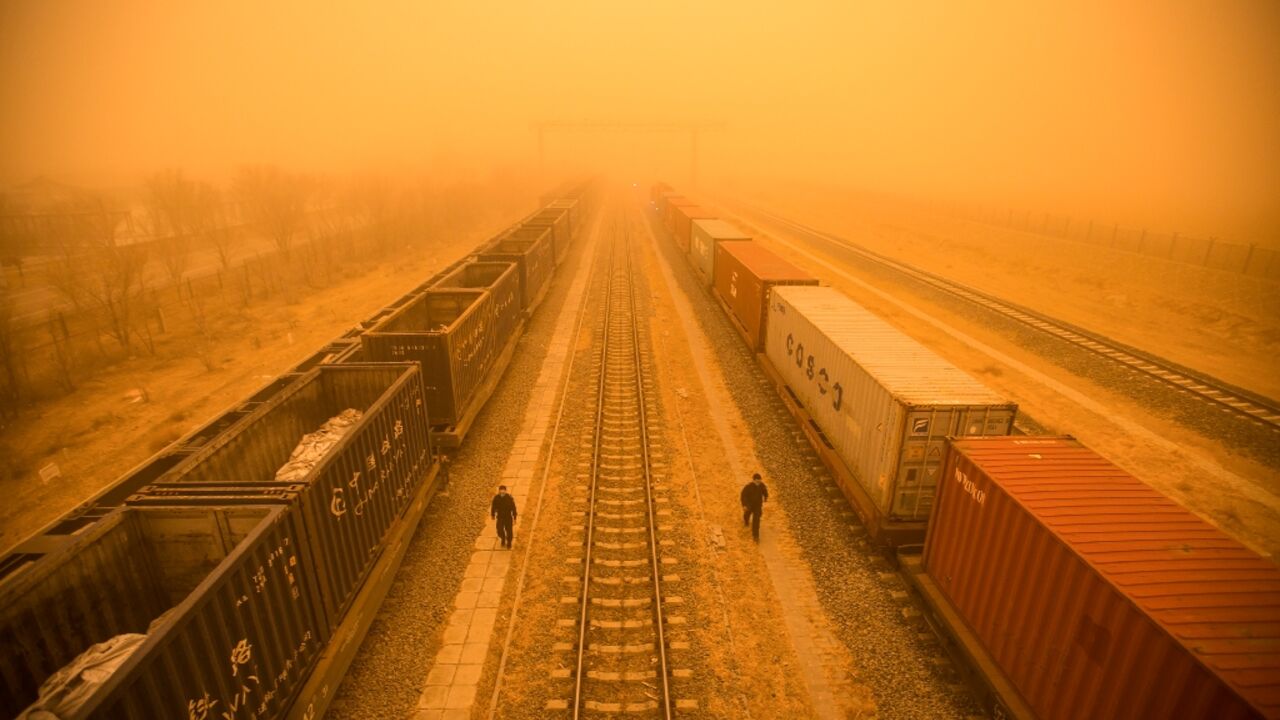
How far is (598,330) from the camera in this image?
1129 inches

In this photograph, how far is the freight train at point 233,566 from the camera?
619cm

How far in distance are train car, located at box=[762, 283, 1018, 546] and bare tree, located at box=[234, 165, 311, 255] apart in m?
43.5

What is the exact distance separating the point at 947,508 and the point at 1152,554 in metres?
3.21

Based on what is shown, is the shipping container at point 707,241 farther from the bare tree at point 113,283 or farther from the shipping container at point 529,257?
the bare tree at point 113,283

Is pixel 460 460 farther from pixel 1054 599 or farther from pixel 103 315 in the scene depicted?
pixel 103 315

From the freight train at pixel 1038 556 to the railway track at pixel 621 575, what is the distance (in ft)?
16.7

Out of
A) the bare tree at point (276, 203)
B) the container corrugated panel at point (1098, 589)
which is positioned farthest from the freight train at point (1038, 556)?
the bare tree at point (276, 203)

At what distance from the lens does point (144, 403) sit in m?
22.9

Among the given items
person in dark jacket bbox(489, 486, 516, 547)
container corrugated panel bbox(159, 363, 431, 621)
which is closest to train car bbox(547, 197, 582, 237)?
container corrugated panel bbox(159, 363, 431, 621)

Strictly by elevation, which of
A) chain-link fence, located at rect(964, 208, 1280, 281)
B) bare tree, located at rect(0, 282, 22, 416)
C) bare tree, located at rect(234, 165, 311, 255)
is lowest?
bare tree, located at rect(0, 282, 22, 416)

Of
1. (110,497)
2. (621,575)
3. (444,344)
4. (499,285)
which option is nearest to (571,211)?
(499,285)

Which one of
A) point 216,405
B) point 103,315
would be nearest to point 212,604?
point 216,405

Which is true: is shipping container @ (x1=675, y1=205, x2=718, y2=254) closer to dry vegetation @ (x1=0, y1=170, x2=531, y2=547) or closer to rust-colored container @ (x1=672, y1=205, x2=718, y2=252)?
rust-colored container @ (x1=672, y1=205, x2=718, y2=252)

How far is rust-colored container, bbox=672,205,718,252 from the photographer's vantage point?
4459 centimetres
